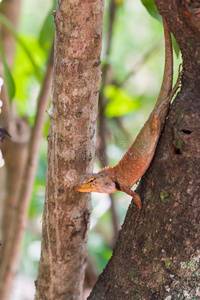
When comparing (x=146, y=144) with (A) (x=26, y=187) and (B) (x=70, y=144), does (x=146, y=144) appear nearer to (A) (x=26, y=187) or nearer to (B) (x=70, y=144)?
(B) (x=70, y=144)

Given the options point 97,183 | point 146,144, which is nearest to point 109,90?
point 97,183

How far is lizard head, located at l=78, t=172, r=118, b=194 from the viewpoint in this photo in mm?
1214

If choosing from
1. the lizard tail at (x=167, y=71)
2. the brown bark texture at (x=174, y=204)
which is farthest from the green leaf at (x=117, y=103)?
the brown bark texture at (x=174, y=204)

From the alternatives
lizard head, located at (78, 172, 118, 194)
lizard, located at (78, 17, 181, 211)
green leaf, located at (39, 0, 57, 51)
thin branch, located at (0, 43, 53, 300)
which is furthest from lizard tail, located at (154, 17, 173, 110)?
thin branch, located at (0, 43, 53, 300)

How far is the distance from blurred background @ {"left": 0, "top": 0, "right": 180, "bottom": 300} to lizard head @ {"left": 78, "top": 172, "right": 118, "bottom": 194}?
0.75ft

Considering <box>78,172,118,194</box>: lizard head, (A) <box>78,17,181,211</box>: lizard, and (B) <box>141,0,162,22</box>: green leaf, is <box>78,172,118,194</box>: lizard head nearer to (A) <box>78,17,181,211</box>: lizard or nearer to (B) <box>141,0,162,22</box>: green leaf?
(A) <box>78,17,181,211</box>: lizard

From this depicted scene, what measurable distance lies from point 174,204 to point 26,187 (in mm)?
1125

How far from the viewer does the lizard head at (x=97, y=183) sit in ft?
3.98

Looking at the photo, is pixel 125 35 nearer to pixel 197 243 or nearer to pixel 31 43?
pixel 31 43

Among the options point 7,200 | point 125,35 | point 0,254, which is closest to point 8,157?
point 7,200

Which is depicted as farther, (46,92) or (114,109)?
(114,109)

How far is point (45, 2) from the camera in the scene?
12.9 ft

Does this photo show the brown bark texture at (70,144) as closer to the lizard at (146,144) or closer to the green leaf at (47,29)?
the lizard at (146,144)

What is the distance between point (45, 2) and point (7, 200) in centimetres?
239
